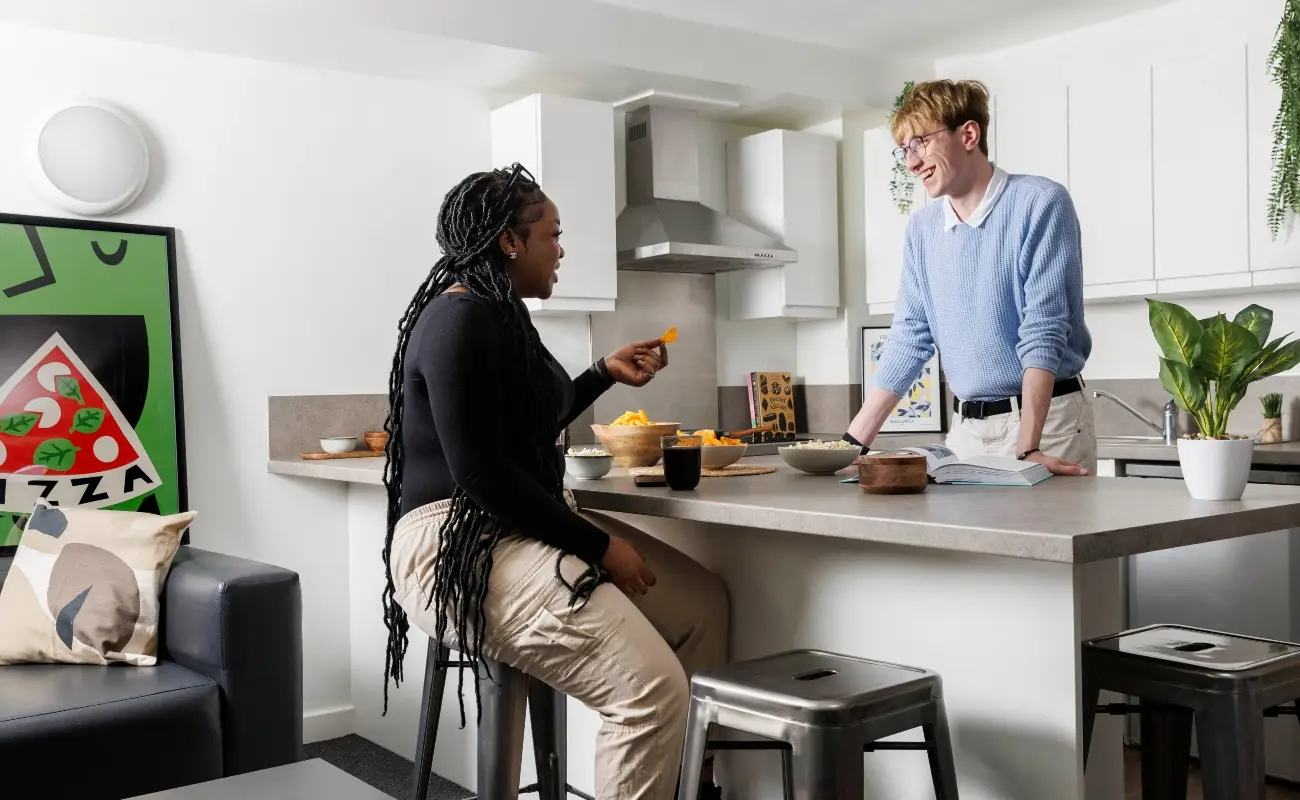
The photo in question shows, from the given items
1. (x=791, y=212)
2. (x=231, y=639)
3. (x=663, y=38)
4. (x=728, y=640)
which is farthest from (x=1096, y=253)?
(x=231, y=639)

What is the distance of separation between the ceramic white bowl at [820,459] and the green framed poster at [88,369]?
2.04 m

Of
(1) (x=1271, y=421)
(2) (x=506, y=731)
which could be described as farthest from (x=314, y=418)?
Result: (1) (x=1271, y=421)

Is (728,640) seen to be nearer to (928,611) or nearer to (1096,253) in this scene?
(928,611)

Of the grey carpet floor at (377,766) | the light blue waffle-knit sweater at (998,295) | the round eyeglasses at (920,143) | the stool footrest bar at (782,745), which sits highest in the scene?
the round eyeglasses at (920,143)

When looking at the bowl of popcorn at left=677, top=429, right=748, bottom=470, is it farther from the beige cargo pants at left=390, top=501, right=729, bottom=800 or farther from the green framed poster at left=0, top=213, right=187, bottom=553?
the green framed poster at left=0, top=213, right=187, bottom=553

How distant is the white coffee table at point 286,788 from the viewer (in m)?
1.57

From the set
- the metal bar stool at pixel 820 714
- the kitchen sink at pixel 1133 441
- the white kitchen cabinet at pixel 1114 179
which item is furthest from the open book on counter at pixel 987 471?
the white kitchen cabinet at pixel 1114 179

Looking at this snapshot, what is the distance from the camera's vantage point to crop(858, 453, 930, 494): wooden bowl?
2.02 m

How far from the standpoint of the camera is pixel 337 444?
377cm

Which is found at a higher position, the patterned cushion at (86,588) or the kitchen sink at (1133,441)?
the kitchen sink at (1133,441)

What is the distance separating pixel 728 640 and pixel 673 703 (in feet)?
1.62

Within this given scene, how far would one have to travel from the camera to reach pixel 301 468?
12.0 feet

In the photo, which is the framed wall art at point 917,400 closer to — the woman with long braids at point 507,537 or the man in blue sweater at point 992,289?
the man in blue sweater at point 992,289

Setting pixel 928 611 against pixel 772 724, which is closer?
pixel 772 724
